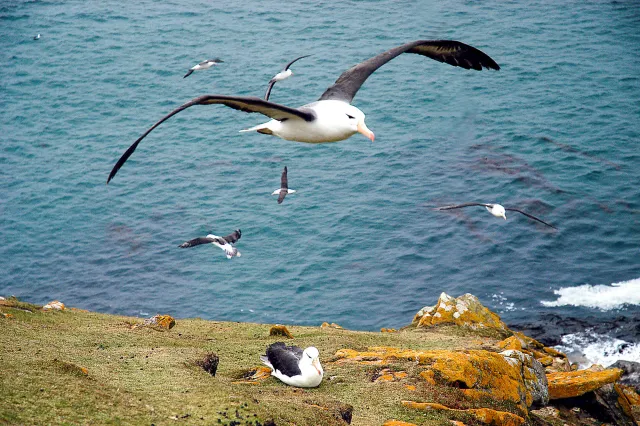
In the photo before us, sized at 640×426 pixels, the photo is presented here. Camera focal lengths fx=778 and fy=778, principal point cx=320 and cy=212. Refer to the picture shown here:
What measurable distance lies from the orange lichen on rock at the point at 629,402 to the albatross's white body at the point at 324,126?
8.43 m

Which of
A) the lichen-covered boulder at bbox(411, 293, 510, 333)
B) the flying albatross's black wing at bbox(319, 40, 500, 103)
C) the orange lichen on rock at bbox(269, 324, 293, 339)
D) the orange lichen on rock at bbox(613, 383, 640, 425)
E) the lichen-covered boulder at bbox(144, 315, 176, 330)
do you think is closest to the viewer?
the flying albatross's black wing at bbox(319, 40, 500, 103)

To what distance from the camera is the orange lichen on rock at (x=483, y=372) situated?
13180mm

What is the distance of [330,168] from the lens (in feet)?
138

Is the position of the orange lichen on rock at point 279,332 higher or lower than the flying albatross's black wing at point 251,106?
lower

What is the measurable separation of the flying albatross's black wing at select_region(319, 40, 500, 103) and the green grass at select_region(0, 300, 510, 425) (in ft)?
17.0

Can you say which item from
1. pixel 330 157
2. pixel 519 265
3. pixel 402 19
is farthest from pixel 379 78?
pixel 519 265

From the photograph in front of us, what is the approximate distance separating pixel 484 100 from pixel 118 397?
39384 mm

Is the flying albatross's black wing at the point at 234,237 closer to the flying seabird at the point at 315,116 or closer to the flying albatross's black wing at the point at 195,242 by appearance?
the flying albatross's black wing at the point at 195,242

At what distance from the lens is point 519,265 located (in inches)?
1259

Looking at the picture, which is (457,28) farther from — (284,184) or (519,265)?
(519,265)

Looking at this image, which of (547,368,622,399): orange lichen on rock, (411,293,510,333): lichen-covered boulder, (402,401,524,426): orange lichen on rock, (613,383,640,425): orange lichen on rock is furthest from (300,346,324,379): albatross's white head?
(411,293,510,333): lichen-covered boulder

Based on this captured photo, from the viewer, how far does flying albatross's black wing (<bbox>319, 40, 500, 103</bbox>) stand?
1530 centimetres

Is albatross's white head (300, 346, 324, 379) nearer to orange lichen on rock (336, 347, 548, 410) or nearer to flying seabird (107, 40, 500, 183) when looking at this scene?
orange lichen on rock (336, 347, 548, 410)

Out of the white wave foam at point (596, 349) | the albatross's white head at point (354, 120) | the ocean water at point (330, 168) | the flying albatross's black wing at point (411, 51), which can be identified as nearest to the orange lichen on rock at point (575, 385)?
the flying albatross's black wing at point (411, 51)
